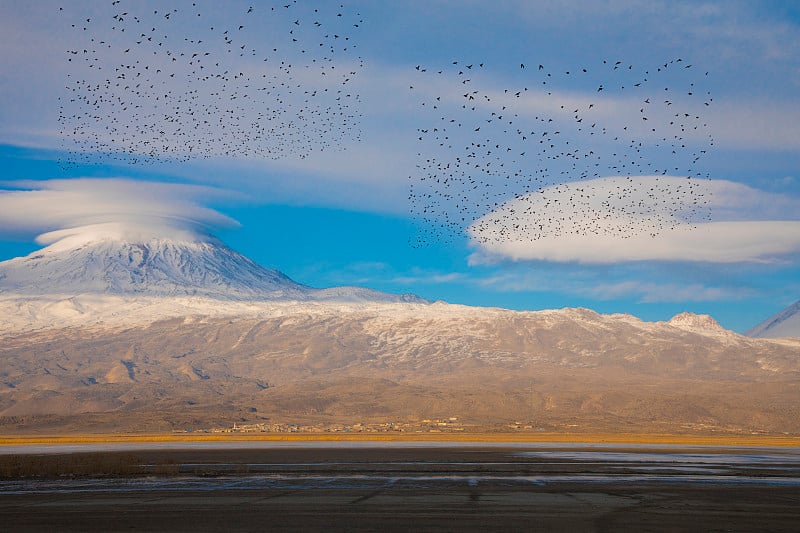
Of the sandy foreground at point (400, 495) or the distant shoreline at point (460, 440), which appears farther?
the distant shoreline at point (460, 440)

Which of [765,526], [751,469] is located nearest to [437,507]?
[765,526]

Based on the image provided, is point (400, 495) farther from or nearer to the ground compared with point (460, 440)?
nearer to the ground

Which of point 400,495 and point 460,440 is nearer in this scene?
point 400,495

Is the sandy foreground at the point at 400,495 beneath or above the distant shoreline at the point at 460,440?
beneath

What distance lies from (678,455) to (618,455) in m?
5.98

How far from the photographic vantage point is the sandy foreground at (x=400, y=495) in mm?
31891

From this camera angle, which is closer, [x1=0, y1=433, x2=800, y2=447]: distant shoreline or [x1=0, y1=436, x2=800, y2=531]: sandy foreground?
[x1=0, y1=436, x2=800, y2=531]: sandy foreground

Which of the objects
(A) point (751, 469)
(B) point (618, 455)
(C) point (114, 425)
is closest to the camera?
(A) point (751, 469)

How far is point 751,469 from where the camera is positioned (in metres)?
59.2

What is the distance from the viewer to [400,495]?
40.3m

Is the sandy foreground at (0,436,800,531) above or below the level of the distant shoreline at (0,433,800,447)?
below

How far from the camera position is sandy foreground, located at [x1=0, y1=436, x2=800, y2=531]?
31891 millimetres

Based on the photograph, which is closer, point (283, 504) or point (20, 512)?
point (20, 512)

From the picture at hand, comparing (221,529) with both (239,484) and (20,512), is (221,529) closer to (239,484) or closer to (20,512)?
(20,512)
